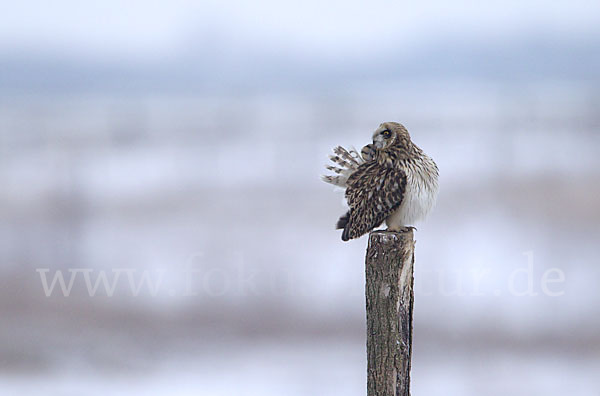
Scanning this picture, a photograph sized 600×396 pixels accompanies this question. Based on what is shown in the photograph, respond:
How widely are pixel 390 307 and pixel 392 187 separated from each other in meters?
0.23

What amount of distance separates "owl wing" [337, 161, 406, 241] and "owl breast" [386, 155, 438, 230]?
14mm

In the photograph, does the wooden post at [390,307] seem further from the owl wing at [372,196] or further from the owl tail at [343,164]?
the owl tail at [343,164]

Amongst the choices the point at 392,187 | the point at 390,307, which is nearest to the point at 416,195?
the point at 392,187

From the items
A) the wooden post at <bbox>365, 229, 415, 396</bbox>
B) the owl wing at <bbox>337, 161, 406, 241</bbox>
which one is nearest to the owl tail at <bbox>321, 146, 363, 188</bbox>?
the owl wing at <bbox>337, 161, 406, 241</bbox>

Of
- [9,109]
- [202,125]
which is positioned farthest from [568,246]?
[9,109]

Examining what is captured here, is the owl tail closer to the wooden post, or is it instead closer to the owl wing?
the owl wing

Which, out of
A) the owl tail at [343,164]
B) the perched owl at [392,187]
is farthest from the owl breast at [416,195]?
the owl tail at [343,164]

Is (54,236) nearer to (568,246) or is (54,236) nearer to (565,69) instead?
(568,246)

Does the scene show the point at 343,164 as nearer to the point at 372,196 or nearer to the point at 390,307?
the point at 372,196

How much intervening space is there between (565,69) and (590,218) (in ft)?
4.23

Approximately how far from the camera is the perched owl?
1.31m

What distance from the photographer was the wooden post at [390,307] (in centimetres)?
122

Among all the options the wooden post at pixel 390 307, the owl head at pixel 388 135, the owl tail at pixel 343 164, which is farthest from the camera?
the owl tail at pixel 343 164

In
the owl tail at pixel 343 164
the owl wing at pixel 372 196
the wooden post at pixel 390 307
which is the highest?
the owl tail at pixel 343 164
